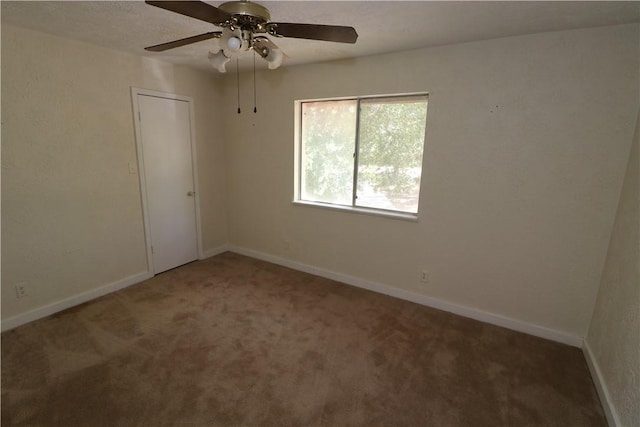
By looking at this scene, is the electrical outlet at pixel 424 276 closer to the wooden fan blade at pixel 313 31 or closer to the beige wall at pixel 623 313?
the beige wall at pixel 623 313

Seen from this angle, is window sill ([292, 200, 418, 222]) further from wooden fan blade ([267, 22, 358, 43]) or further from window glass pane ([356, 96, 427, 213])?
wooden fan blade ([267, 22, 358, 43])

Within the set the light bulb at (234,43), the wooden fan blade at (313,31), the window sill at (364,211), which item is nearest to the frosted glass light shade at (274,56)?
the wooden fan blade at (313,31)

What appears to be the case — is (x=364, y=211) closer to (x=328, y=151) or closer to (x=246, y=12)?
(x=328, y=151)

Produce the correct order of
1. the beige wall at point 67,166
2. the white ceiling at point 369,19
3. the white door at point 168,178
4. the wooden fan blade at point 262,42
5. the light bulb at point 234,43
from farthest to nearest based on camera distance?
the white door at point 168,178, the beige wall at point 67,166, the white ceiling at point 369,19, the wooden fan blade at point 262,42, the light bulb at point 234,43

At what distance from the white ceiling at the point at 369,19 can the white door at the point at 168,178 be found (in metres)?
0.83

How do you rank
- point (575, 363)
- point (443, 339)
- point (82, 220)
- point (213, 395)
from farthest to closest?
point (82, 220) → point (443, 339) → point (575, 363) → point (213, 395)

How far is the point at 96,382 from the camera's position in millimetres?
1976

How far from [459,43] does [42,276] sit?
13.4 feet

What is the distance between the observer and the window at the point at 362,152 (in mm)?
2959

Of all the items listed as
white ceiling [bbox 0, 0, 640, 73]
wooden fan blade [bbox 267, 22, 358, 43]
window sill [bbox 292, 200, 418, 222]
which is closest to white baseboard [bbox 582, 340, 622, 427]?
window sill [bbox 292, 200, 418, 222]

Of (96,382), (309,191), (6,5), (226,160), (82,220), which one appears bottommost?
(96,382)

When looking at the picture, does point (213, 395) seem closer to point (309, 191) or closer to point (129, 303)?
point (129, 303)

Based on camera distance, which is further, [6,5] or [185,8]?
[6,5]

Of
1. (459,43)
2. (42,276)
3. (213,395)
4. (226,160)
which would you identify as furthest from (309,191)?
(42,276)
